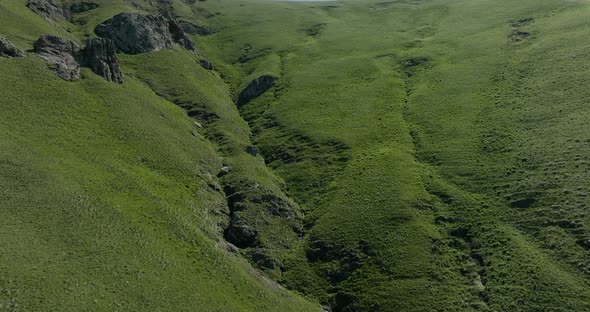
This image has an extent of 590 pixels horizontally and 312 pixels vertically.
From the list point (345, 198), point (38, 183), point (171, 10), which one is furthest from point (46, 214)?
point (171, 10)

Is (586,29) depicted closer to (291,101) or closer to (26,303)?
(291,101)

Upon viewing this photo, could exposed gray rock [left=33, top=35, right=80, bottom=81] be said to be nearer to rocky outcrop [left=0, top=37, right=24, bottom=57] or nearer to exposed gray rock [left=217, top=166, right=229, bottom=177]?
rocky outcrop [left=0, top=37, right=24, bottom=57]

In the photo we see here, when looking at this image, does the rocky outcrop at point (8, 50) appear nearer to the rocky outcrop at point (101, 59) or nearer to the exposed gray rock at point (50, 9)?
the rocky outcrop at point (101, 59)

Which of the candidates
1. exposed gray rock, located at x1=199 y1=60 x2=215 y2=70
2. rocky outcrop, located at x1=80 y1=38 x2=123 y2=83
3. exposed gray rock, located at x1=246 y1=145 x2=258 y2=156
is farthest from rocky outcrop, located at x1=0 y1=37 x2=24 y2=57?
exposed gray rock, located at x1=199 y1=60 x2=215 y2=70

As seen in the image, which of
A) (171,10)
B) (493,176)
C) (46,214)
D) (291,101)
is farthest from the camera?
(171,10)

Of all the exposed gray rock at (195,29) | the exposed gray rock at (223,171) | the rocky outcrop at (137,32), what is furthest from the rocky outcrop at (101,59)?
the exposed gray rock at (195,29)

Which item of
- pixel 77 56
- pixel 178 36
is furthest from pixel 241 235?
pixel 178 36
